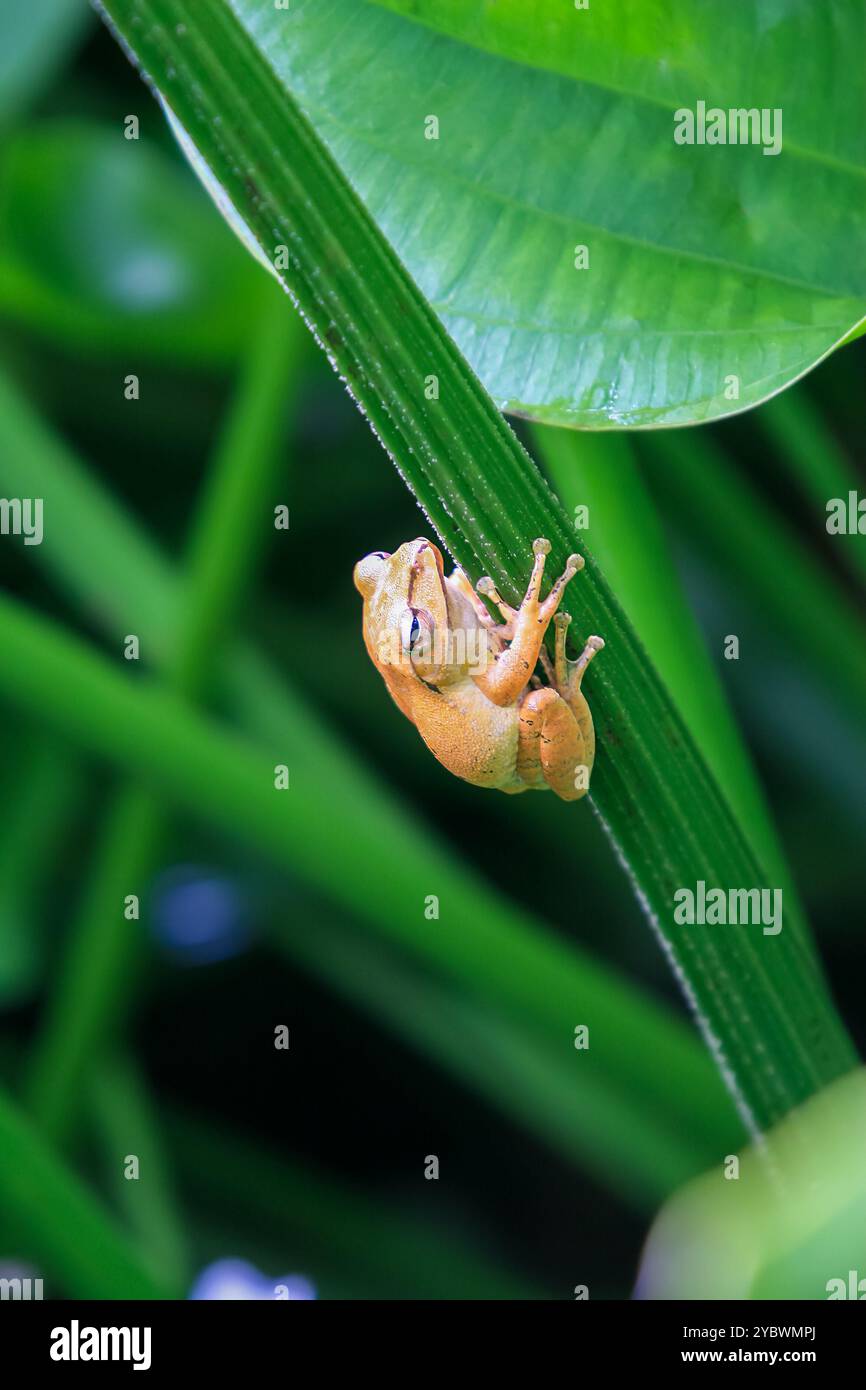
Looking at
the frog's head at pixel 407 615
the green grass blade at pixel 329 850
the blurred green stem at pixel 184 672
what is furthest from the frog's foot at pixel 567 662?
the blurred green stem at pixel 184 672

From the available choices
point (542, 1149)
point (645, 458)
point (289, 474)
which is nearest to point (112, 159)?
point (289, 474)

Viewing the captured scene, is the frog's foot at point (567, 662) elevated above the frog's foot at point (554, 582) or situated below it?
below

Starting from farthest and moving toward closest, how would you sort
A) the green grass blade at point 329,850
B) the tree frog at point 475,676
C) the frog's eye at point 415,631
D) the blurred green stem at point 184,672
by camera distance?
the blurred green stem at point 184,672 < the green grass blade at point 329,850 < the frog's eye at point 415,631 < the tree frog at point 475,676

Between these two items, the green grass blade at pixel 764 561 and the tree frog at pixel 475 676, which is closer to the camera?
the tree frog at pixel 475 676

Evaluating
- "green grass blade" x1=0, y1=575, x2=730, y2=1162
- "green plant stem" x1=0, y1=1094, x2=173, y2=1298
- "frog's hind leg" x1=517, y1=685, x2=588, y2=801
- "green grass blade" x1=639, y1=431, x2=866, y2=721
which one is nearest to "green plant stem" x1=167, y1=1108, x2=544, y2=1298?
"green grass blade" x1=0, y1=575, x2=730, y2=1162

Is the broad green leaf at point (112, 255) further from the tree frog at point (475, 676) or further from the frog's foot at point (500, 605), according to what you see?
the frog's foot at point (500, 605)

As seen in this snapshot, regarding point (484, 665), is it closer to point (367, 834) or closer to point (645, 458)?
point (367, 834)

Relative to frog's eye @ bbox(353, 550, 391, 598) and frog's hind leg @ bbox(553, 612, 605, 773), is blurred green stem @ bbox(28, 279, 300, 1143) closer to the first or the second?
frog's eye @ bbox(353, 550, 391, 598)
